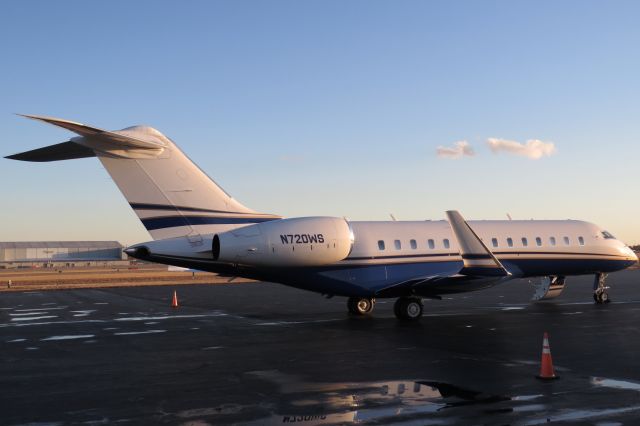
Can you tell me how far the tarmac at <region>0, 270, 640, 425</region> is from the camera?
27.6 ft

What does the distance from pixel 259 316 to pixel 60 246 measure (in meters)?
160

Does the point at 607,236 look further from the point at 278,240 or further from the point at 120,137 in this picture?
the point at 120,137

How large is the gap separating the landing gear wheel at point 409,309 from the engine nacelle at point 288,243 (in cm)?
227

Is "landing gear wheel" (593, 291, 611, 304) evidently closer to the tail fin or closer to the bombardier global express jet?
the bombardier global express jet

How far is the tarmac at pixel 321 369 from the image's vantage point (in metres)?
8.41

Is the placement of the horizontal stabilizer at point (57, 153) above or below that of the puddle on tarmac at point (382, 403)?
above

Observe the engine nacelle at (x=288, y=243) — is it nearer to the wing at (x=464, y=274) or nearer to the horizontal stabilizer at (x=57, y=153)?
the wing at (x=464, y=274)

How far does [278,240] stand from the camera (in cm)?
1905

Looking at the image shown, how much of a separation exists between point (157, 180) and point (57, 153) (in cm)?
259

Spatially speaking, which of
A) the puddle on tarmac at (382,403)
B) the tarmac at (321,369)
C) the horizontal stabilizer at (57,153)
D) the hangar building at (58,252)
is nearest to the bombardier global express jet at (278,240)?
the horizontal stabilizer at (57,153)

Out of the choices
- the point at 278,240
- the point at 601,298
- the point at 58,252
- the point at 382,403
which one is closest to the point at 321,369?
the point at 382,403

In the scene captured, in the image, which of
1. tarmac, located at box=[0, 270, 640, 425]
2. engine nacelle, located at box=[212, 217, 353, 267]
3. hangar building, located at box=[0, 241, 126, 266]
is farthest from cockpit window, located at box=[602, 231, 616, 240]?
hangar building, located at box=[0, 241, 126, 266]

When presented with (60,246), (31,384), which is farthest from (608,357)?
(60,246)

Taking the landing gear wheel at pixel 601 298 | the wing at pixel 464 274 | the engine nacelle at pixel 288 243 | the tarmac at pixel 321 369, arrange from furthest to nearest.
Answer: the landing gear wheel at pixel 601 298 < the wing at pixel 464 274 < the engine nacelle at pixel 288 243 < the tarmac at pixel 321 369
